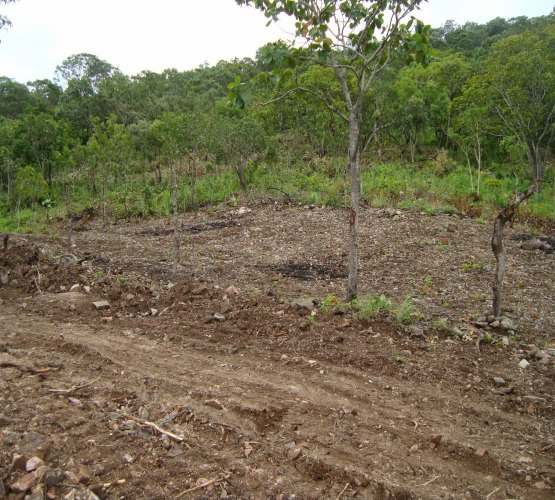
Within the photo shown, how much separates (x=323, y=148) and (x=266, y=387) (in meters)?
19.3

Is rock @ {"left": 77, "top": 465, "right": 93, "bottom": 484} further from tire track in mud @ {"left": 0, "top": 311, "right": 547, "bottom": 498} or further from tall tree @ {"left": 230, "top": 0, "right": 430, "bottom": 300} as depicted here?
tall tree @ {"left": 230, "top": 0, "right": 430, "bottom": 300}

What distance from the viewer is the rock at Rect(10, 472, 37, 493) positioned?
2.74 meters

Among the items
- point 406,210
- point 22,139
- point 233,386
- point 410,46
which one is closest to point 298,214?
point 406,210

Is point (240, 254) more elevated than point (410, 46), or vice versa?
point (410, 46)

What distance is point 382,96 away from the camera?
21.1 metres

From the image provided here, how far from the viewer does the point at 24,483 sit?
278cm

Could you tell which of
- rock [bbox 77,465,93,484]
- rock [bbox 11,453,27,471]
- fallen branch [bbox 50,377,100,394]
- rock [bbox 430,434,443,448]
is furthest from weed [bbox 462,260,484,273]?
rock [bbox 11,453,27,471]

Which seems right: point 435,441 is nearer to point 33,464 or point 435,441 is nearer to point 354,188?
point 33,464

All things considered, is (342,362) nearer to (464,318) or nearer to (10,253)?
(464,318)

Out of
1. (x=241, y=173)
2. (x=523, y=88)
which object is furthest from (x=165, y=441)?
(x=523, y=88)

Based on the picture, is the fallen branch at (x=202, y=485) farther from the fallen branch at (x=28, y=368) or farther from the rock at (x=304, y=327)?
the rock at (x=304, y=327)

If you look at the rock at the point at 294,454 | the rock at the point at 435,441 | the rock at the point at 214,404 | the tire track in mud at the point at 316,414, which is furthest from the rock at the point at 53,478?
the rock at the point at 435,441

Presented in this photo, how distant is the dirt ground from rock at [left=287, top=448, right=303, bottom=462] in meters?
0.02

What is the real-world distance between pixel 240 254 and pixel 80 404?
6.96 meters
